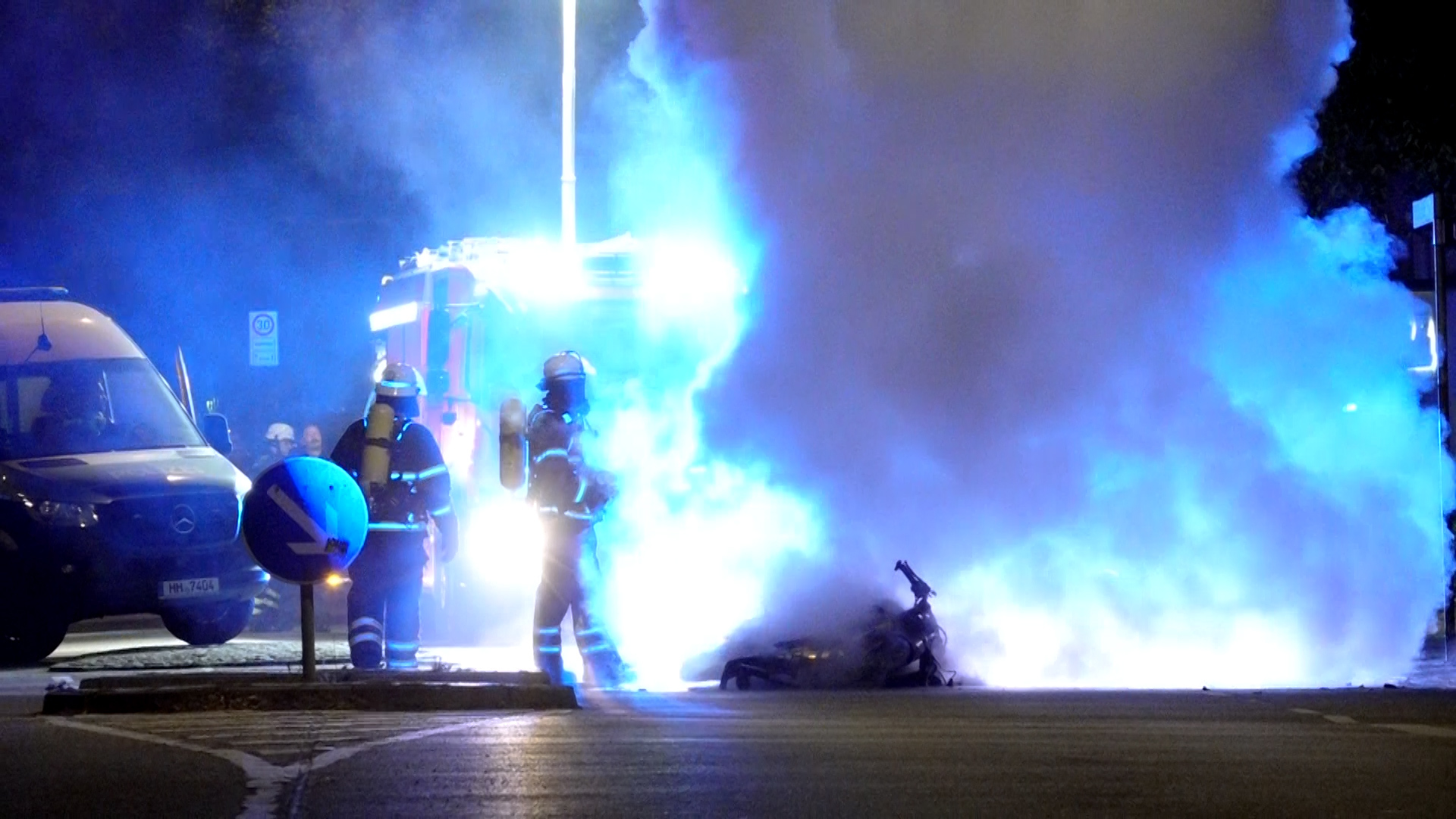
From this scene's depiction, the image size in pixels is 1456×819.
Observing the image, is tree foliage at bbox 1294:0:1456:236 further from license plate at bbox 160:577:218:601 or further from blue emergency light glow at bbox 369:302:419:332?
license plate at bbox 160:577:218:601

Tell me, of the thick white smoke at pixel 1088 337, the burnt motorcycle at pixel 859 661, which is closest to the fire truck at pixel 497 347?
the thick white smoke at pixel 1088 337

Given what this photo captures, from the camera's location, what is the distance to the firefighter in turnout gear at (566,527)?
38.2 feet

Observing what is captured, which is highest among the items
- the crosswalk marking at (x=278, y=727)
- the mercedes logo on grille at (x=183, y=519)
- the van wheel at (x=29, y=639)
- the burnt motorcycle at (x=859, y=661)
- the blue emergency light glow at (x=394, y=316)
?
the blue emergency light glow at (x=394, y=316)

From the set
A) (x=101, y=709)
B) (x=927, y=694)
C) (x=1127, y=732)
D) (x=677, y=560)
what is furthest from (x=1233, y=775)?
(x=677, y=560)

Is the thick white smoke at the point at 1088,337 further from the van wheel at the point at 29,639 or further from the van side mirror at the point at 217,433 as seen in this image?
the van wheel at the point at 29,639

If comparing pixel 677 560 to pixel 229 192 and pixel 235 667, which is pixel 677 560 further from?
pixel 229 192

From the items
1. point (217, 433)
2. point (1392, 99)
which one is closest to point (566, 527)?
point (217, 433)

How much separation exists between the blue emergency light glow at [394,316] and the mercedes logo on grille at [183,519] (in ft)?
10.9

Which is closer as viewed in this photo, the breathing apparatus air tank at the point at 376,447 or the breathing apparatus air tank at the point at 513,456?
the breathing apparatus air tank at the point at 376,447

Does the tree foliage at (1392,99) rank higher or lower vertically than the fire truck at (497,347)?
higher

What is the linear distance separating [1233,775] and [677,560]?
672 cm

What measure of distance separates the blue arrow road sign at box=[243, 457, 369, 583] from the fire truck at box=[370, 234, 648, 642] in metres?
6.40

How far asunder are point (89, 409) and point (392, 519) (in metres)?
4.46

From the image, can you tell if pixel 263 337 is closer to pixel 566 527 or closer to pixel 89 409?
pixel 89 409
